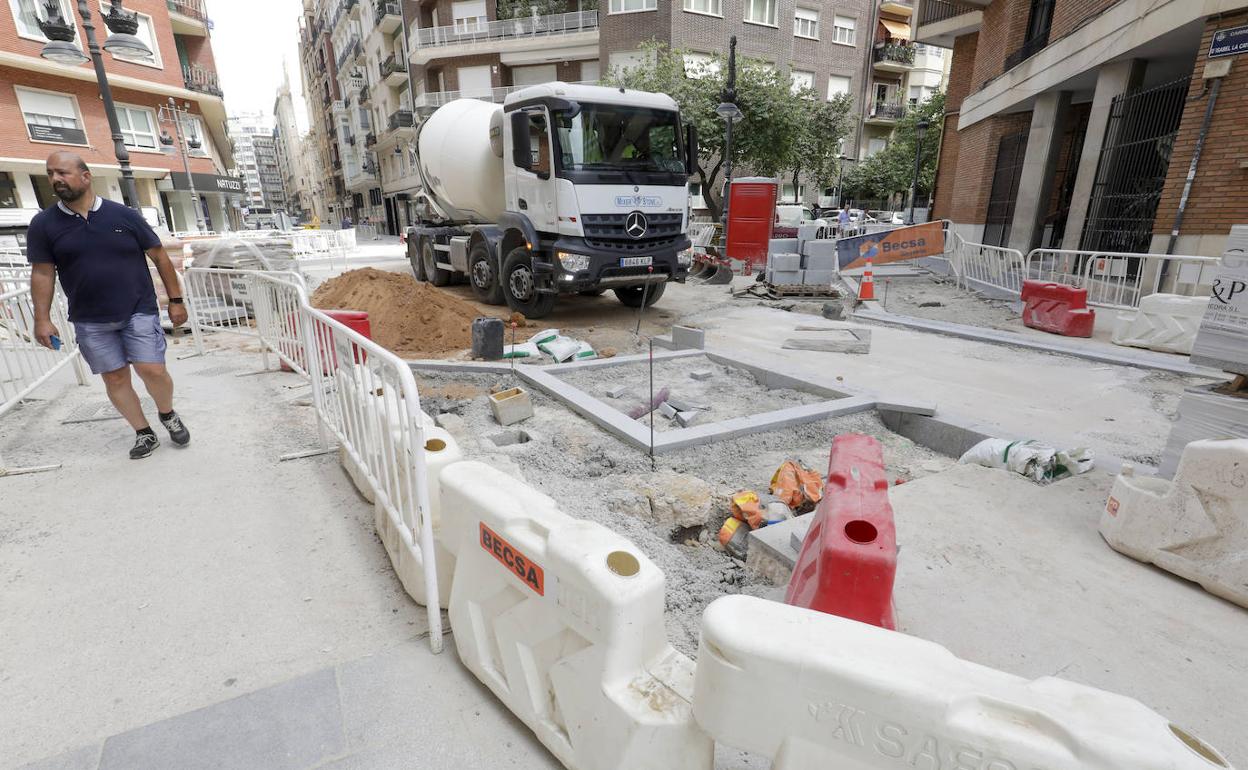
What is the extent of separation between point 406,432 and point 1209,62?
12.6 meters

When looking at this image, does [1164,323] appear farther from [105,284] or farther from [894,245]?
[105,284]

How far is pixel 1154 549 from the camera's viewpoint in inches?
109

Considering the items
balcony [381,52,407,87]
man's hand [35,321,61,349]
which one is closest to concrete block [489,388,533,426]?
man's hand [35,321,61,349]

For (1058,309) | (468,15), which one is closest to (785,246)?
(1058,309)

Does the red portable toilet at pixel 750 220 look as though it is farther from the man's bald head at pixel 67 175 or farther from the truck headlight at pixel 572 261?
the man's bald head at pixel 67 175

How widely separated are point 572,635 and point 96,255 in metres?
4.08

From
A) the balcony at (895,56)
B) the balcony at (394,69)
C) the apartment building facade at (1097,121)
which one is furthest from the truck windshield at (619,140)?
the balcony at (895,56)

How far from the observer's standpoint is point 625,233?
8.74 metres

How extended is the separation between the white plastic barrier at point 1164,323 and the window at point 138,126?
36.2m

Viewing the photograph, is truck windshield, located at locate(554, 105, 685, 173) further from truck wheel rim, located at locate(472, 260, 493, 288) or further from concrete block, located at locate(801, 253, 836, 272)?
concrete block, located at locate(801, 253, 836, 272)

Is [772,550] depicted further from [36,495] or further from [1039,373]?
[1039,373]

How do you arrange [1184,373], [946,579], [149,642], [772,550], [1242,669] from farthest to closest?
[1184,373]
[772,550]
[946,579]
[149,642]
[1242,669]

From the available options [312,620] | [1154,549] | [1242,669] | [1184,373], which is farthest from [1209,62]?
[312,620]

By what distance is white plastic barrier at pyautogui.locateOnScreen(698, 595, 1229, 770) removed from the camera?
1.10 meters
